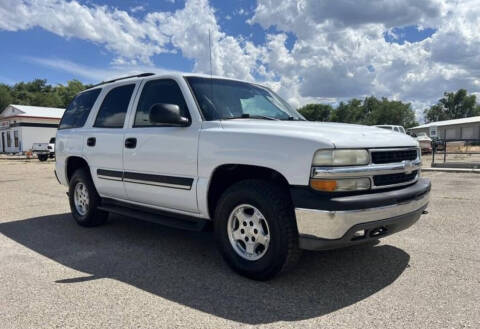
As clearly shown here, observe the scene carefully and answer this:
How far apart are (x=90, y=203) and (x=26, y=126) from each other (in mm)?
43970

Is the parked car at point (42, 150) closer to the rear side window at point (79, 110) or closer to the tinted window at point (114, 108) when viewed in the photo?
the rear side window at point (79, 110)

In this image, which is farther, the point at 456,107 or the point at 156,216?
the point at 456,107

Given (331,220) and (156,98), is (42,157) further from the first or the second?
(331,220)

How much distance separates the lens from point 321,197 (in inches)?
121

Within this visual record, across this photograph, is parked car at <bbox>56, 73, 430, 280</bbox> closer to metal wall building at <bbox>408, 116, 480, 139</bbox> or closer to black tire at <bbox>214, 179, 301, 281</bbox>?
black tire at <bbox>214, 179, 301, 281</bbox>

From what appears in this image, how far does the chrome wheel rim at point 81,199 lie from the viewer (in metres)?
5.72

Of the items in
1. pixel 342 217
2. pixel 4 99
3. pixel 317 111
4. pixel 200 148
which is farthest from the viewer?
→ pixel 317 111

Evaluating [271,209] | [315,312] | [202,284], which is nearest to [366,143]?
[271,209]

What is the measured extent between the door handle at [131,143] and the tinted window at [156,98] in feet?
0.60

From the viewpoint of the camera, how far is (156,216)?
446 centimetres

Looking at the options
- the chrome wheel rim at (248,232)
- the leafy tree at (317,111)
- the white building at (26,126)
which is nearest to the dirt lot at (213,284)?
the chrome wheel rim at (248,232)

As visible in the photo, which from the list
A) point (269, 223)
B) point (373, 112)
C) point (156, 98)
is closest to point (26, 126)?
point (156, 98)

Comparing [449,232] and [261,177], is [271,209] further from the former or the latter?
[449,232]

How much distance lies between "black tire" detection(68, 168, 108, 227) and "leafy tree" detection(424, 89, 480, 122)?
98550 mm
